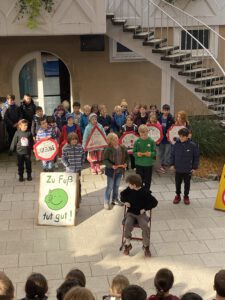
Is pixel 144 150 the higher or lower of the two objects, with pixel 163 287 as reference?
higher

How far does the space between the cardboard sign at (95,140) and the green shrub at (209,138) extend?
239 centimetres

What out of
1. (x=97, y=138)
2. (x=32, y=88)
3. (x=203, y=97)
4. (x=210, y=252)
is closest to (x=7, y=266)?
(x=210, y=252)

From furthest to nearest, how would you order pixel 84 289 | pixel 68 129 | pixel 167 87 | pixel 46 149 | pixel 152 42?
pixel 167 87 < pixel 152 42 < pixel 68 129 < pixel 46 149 < pixel 84 289

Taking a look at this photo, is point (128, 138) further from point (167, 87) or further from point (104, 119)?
point (167, 87)

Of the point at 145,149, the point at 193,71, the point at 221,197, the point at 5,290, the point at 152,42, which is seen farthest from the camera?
the point at 152,42

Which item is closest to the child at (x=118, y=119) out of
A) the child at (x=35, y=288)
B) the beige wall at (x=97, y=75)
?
the beige wall at (x=97, y=75)

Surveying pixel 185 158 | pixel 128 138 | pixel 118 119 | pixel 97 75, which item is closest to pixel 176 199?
pixel 185 158

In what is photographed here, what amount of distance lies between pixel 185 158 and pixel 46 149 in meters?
3.00

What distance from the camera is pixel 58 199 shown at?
27.6ft

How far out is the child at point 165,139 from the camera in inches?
433

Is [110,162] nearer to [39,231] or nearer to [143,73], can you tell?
[39,231]

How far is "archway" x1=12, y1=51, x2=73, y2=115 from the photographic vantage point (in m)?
14.5

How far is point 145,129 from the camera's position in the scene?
909 cm

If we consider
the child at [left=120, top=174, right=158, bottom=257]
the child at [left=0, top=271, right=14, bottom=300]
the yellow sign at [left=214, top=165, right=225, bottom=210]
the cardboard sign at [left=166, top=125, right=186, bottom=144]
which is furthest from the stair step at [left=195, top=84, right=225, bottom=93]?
the child at [left=0, top=271, right=14, bottom=300]
